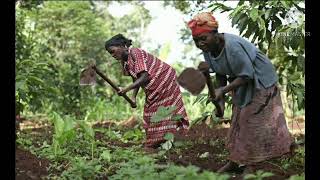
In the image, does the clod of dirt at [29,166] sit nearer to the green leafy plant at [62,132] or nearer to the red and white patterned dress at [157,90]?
the green leafy plant at [62,132]

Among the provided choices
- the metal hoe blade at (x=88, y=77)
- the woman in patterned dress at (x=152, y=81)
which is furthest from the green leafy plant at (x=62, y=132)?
the woman in patterned dress at (x=152, y=81)

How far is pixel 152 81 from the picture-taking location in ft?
16.5

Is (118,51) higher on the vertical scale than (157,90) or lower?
higher

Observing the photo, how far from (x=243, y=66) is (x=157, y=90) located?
1.77 meters

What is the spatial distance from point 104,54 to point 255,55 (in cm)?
1495

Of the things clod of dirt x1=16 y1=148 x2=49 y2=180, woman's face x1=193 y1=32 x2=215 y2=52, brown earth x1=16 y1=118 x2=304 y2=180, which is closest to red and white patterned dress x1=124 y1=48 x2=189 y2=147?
brown earth x1=16 y1=118 x2=304 y2=180

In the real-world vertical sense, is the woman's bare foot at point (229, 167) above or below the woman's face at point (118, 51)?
below

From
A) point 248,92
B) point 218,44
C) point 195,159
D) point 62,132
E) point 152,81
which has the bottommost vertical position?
point 195,159

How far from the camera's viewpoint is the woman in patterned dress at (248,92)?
3400 millimetres

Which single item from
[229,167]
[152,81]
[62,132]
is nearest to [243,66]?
[229,167]

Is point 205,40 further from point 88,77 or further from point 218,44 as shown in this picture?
point 88,77

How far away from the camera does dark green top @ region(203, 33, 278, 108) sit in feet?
11.1
